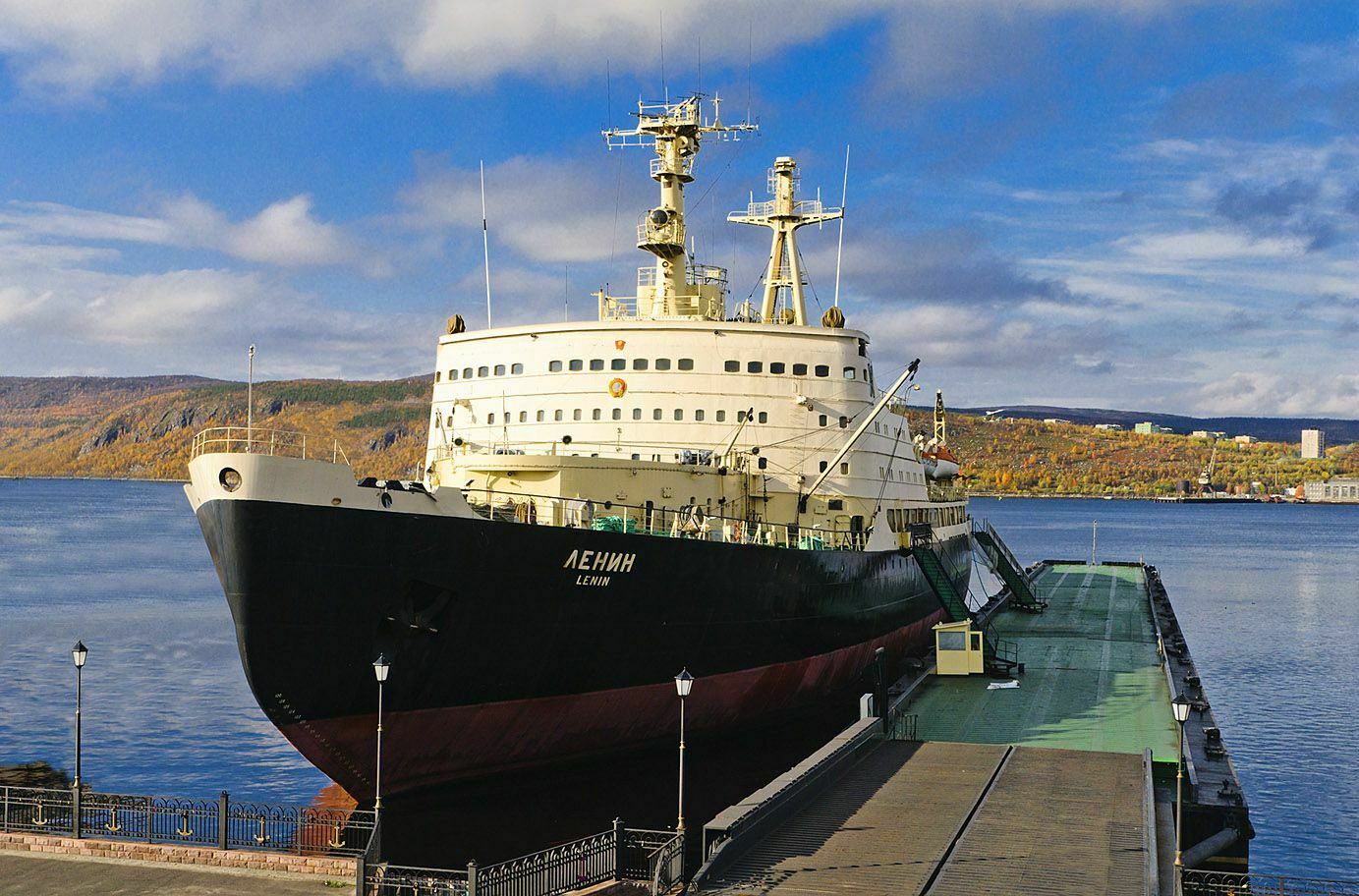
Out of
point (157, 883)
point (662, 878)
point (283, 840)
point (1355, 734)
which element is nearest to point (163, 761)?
point (283, 840)

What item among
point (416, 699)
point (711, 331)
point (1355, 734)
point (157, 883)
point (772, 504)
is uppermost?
point (711, 331)

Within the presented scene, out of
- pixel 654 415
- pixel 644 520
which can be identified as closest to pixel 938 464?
pixel 654 415

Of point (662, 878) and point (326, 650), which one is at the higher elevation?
point (326, 650)

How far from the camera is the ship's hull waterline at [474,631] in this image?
18.6 m

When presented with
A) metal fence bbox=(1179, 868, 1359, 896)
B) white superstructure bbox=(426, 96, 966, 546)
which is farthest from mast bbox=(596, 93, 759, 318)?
metal fence bbox=(1179, 868, 1359, 896)

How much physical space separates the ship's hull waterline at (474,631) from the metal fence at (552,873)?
14.4 ft

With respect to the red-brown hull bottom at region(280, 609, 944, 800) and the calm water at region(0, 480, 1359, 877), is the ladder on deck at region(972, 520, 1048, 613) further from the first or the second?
the red-brown hull bottom at region(280, 609, 944, 800)

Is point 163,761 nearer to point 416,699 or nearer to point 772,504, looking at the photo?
point 416,699

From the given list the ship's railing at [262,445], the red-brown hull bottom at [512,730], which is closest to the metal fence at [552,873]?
the red-brown hull bottom at [512,730]

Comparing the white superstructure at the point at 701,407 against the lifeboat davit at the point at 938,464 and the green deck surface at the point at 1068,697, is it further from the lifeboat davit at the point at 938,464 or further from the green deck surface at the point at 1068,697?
the lifeboat davit at the point at 938,464

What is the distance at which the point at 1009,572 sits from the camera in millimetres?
49281

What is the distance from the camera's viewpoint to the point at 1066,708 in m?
27.2

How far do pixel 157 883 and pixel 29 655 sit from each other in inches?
1390

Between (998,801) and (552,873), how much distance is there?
23.4 ft
